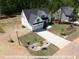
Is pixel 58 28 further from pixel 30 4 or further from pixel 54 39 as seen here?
pixel 30 4

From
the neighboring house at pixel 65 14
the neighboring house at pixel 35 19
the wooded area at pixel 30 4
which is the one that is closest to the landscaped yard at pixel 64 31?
the neighboring house at pixel 35 19

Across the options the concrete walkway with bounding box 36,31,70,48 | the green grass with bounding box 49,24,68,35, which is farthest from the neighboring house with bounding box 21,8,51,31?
the concrete walkway with bounding box 36,31,70,48

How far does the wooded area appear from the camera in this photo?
59.2 meters

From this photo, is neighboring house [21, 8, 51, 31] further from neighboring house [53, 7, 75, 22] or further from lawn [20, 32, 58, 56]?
neighboring house [53, 7, 75, 22]

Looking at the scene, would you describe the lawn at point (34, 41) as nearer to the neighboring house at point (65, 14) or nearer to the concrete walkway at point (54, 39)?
the concrete walkway at point (54, 39)

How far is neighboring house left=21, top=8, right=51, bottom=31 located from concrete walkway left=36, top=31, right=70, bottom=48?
262cm

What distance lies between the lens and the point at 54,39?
142ft

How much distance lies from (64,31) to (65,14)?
340 inches

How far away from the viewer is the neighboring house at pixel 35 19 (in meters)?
48.7

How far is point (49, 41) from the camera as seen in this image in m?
42.4

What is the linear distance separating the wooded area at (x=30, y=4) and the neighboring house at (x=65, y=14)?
2.97 meters

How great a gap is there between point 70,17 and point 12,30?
15207 millimetres

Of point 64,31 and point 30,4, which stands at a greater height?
point 30,4

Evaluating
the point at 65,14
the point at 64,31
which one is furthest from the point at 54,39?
the point at 65,14
